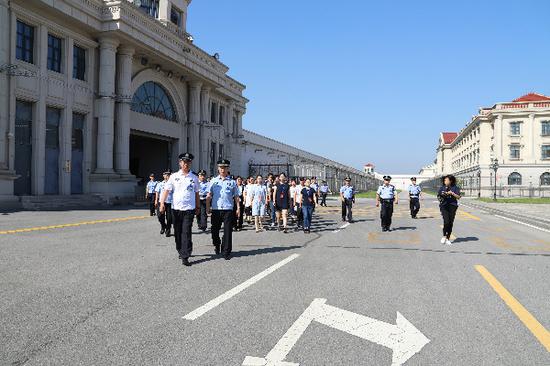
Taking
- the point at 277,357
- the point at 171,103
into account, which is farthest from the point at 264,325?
the point at 171,103

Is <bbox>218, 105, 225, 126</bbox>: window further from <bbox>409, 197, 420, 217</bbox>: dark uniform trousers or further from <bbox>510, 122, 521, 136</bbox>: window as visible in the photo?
<bbox>510, 122, 521, 136</bbox>: window

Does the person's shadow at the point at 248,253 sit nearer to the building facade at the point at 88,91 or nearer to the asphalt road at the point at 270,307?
the asphalt road at the point at 270,307

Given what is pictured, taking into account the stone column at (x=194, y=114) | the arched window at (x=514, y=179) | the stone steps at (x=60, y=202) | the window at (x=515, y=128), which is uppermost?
the window at (x=515, y=128)

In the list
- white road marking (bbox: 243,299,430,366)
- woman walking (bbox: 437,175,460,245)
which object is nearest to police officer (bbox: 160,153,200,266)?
white road marking (bbox: 243,299,430,366)

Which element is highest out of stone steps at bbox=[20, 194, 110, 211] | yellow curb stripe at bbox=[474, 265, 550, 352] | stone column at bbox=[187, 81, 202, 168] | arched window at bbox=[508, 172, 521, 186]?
stone column at bbox=[187, 81, 202, 168]

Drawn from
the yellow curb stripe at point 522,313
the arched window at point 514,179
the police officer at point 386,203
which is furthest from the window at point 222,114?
the arched window at point 514,179

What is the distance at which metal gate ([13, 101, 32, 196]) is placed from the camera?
73.6ft

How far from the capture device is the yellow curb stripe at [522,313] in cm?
408

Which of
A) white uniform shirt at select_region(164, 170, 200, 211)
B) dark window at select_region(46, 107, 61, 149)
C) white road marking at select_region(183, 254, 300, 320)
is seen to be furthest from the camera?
dark window at select_region(46, 107, 61, 149)

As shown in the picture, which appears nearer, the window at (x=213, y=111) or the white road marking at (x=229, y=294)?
the white road marking at (x=229, y=294)

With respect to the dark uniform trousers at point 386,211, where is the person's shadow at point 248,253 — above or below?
below

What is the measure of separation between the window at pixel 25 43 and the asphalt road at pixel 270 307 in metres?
16.5

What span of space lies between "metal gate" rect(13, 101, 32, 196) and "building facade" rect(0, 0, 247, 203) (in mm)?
50

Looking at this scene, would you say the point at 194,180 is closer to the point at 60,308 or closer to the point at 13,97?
the point at 60,308
